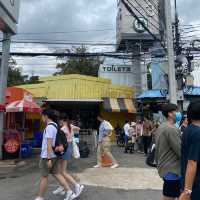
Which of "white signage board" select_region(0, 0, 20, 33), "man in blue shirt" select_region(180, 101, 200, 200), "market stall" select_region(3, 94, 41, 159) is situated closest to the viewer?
"man in blue shirt" select_region(180, 101, 200, 200)

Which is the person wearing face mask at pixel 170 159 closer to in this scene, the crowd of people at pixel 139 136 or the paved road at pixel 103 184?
the paved road at pixel 103 184

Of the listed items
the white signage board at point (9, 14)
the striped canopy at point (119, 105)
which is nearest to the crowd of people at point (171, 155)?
the white signage board at point (9, 14)

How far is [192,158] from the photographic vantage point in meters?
3.75

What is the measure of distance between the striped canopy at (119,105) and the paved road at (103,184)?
13.5m

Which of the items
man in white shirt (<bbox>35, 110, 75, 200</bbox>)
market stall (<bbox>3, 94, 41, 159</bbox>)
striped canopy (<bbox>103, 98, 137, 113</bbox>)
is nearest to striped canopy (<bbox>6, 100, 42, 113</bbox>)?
market stall (<bbox>3, 94, 41, 159</bbox>)

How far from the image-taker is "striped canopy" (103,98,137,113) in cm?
2674

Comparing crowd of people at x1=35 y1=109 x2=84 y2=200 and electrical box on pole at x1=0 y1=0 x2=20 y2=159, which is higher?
electrical box on pole at x1=0 y1=0 x2=20 y2=159

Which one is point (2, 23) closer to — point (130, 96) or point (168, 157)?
point (168, 157)

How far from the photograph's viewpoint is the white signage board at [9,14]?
13311 millimetres

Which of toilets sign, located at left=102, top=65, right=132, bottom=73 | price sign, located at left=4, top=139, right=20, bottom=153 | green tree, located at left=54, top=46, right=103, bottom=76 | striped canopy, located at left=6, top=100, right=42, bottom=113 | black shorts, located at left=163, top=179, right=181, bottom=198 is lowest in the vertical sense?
black shorts, located at left=163, top=179, right=181, bottom=198

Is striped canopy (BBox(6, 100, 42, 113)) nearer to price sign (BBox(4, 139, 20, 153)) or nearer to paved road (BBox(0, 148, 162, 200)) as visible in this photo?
price sign (BBox(4, 139, 20, 153))

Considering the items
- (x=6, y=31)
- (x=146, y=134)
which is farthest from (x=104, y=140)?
(x=146, y=134)

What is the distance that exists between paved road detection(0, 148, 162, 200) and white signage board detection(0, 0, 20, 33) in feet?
15.7

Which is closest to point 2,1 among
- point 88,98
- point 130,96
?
point 88,98
